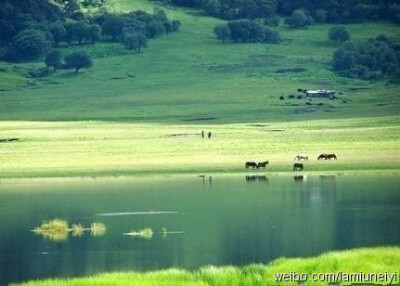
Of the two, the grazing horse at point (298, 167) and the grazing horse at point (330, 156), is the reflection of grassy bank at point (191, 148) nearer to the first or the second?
the grazing horse at point (298, 167)

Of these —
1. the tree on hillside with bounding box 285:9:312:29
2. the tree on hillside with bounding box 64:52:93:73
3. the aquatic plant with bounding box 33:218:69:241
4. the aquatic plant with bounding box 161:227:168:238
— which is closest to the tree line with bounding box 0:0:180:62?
the tree on hillside with bounding box 64:52:93:73

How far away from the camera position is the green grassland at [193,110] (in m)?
70.6

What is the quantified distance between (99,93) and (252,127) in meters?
46.4

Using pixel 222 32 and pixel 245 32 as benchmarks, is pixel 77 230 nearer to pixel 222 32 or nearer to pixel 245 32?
pixel 222 32

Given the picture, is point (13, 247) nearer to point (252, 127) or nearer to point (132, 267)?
point (132, 267)

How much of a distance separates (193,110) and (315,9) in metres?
82.4

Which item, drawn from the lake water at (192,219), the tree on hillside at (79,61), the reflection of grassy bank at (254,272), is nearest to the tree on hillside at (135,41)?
the tree on hillside at (79,61)

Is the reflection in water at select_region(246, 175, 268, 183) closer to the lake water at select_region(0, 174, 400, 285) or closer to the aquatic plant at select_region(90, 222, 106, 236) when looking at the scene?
the lake water at select_region(0, 174, 400, 285)

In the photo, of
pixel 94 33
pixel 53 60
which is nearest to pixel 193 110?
pixel 53 60

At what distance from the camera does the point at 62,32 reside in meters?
179

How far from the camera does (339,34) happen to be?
170875mm

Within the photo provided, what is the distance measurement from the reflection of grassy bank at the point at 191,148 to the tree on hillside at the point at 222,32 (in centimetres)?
7854

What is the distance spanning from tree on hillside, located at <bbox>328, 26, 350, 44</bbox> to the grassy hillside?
5.18ft

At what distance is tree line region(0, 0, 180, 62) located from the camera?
568 feet
